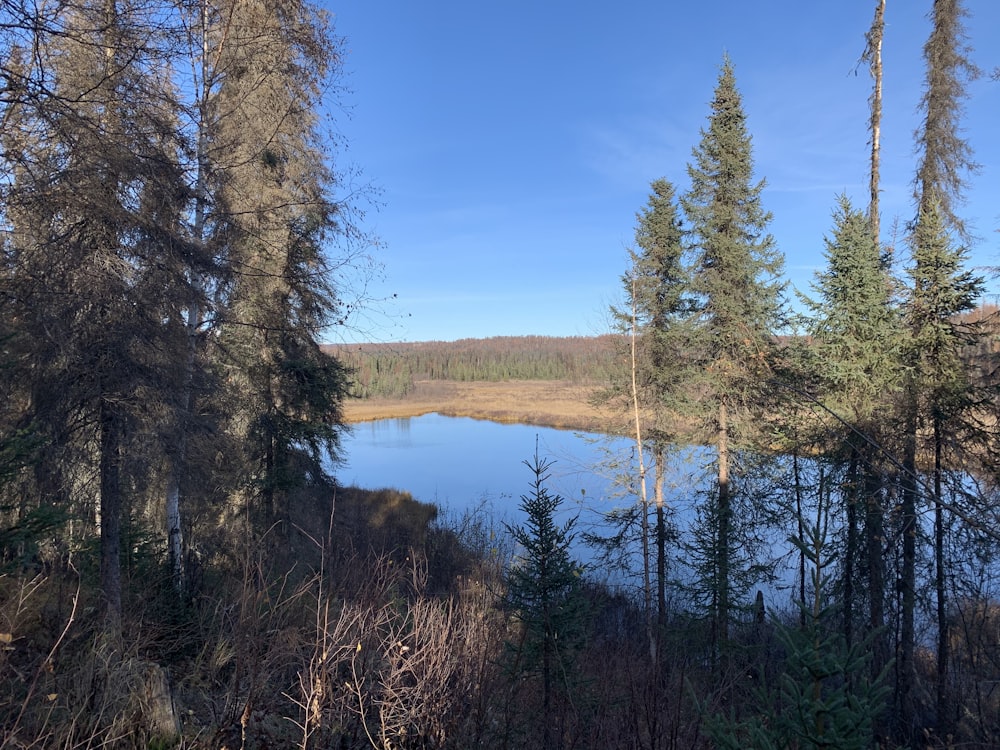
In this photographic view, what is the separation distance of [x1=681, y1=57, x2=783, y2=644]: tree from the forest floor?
23.0 m

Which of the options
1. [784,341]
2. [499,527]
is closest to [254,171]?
[784,341]

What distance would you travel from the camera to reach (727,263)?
38.8 ft

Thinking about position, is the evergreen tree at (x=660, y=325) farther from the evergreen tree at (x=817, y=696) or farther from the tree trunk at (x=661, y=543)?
the evergreen tree at (x=817, y=696)

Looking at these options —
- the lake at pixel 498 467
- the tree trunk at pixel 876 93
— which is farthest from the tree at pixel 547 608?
the tree trunk at pixel 876 93

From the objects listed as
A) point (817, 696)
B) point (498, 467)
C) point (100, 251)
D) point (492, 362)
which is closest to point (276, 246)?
point (100, 251)

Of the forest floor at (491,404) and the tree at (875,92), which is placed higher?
the tree at (875,92)

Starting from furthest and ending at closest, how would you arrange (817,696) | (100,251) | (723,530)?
(723,530) < (100,251) < (817,696)

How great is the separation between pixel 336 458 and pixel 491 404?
5332 cm

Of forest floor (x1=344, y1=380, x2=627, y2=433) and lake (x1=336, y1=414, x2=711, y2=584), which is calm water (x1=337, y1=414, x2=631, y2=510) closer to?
lake (x1=336, y1=414, x2=711, y2=584)

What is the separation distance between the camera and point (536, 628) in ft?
17.5

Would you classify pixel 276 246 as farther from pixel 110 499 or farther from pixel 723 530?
pixel 723 530

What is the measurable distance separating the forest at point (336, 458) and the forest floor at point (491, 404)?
76.9 ft

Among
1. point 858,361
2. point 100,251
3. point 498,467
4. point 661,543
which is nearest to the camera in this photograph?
point 100,251

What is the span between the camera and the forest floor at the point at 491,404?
4978cm
